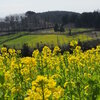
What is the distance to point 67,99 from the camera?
9773 millimetres

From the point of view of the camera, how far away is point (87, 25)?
457 feet

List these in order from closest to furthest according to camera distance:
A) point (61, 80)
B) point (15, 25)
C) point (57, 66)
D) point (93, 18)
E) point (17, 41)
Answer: point (61, 80)
point (57, 66)
point (17, 41)
point (93, 18)
point (15, 25)

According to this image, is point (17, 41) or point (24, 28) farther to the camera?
point (24, 28)

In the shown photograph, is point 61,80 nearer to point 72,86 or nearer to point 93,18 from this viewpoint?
point 72,86

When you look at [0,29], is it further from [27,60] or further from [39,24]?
[27,60]

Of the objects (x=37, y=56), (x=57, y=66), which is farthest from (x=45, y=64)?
(x=57, y=66)

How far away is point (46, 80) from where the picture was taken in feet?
18.7

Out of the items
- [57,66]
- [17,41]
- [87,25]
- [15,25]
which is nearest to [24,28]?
[15,25]

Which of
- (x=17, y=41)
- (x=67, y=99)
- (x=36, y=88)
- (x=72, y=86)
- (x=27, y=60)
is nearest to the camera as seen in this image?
(x=36, y=88)

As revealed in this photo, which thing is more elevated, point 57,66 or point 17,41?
point 57,66

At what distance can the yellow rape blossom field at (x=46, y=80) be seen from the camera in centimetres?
592

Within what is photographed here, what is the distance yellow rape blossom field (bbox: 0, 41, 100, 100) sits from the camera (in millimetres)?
5918

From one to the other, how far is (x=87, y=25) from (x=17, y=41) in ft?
126

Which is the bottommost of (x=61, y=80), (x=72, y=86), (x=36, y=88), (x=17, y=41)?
(x=17, y=41)
